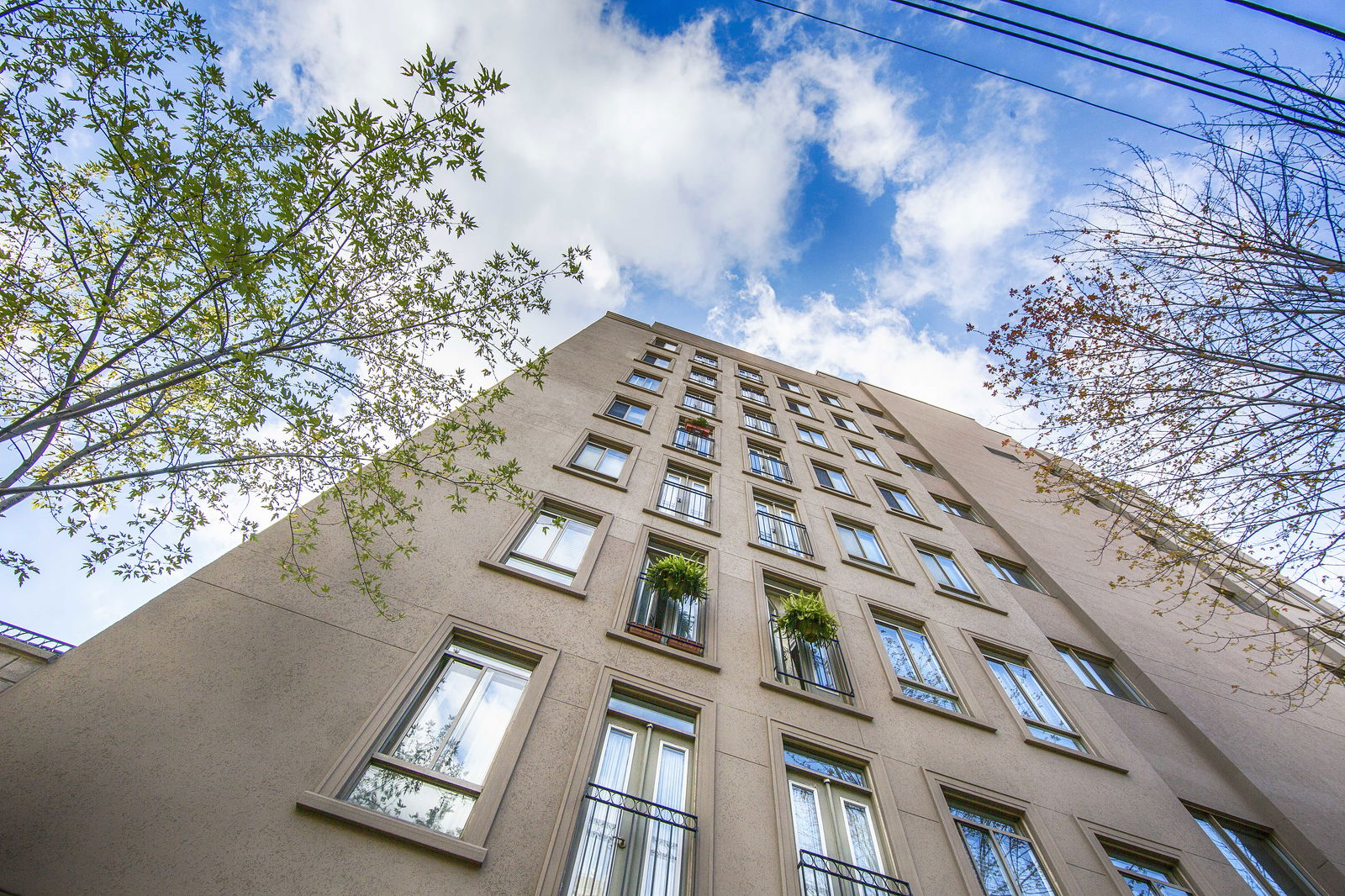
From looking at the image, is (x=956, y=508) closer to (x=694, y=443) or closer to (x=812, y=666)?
(x=694, y=443)

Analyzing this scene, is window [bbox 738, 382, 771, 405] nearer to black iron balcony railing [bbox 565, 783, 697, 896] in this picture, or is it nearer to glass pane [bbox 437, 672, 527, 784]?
glass pane [bbox 437, 672, 527, 784]

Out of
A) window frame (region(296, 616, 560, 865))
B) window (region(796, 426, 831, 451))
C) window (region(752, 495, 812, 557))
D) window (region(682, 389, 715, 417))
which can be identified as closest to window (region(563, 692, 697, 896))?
window frame (region(296, 616, 560, 865))

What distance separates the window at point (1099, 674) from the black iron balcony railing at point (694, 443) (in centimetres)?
913

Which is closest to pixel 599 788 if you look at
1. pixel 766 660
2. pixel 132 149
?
pixel 766 660

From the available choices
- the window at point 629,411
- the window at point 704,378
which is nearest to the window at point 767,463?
the window at point 629,411

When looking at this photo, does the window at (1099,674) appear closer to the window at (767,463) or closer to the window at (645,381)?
the window at (767,463)

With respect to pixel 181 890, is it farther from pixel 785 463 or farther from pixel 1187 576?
pixel 1187 576

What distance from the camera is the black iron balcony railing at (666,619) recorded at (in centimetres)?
819

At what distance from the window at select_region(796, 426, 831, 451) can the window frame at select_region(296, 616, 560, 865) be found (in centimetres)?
1321

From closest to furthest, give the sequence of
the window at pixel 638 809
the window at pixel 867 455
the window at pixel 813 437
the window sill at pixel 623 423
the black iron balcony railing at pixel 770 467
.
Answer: the window at pixel 638 809 < the window sill at pixel 623 423 < the black iron balcony railing at pixel 770 467 < the window at pixel 813 437 < the window at pixel 867 455

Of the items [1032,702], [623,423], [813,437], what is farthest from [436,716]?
[813,437]

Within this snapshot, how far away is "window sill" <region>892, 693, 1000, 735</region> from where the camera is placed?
8.38 meters

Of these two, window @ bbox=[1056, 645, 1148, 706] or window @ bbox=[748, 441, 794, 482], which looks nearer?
window @ bbox=[1056, 645, 1148, 706]

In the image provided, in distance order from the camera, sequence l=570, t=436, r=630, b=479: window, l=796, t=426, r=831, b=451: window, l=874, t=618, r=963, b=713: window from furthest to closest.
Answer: l=796, t=426, r=831, b=451: window → l=570, t=436, r=630, b=479: window → l=874, t=618, r=963, b=713: window
